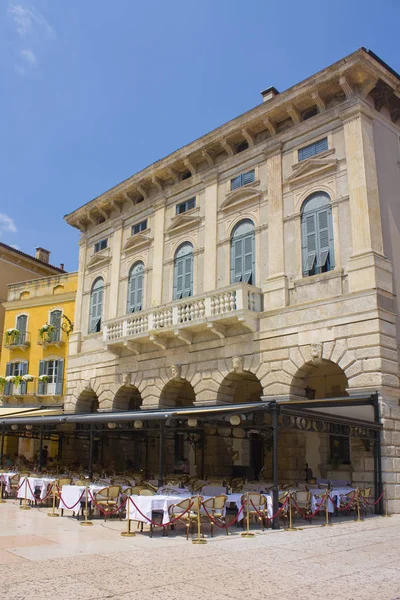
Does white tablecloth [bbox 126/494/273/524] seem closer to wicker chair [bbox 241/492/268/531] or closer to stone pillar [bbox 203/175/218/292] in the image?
wicker chair [bbox 241/492/268/531]

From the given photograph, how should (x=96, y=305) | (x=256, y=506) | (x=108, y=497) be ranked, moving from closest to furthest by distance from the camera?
1. (x=256, y=506)
2. (x=108, y=497)
3. (x=96, y=305)

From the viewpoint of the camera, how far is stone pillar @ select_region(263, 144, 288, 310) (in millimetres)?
17859

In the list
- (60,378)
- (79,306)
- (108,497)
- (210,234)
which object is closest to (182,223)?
(210,234)

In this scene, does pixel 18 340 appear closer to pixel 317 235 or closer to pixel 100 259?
pixel 100 259

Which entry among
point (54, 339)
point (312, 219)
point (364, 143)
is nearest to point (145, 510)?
point (312, 219)

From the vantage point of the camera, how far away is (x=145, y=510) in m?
11.3

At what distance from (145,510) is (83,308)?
16.3 meters

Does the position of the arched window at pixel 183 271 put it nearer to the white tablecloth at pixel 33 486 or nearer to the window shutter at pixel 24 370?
the white tablecloth at pixel 33 486

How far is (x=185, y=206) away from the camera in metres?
22.5

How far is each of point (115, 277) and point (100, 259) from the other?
1895mm

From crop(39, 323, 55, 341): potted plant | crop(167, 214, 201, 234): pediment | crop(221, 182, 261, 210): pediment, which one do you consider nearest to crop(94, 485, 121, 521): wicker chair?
crop(221, 182, 261, 210): pediment

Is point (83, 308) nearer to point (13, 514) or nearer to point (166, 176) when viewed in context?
point (166, 176)

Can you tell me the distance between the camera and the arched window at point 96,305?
2541cm

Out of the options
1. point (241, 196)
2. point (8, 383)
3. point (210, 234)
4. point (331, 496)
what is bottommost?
point (331, 496)
